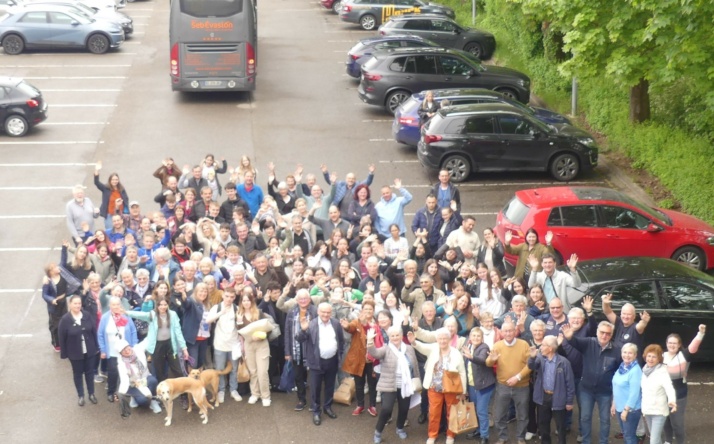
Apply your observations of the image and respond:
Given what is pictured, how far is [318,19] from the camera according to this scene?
43.7m

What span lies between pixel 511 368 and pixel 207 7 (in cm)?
1866

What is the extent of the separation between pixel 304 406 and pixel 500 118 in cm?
1071

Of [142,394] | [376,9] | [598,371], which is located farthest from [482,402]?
[376,9]

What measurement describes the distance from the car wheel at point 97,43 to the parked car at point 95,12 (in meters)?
1.06

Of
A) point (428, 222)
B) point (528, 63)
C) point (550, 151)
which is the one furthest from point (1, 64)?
point (428, 222)

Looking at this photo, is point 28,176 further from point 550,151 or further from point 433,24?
point 433,24

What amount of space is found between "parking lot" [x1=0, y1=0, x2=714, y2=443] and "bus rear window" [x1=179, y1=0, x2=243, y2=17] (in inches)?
99.3

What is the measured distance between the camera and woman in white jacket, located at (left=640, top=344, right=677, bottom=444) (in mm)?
12000

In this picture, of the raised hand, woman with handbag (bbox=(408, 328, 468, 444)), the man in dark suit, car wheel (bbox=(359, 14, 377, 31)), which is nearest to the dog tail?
the man in dark suit

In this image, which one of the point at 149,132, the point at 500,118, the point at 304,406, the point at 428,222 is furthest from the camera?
the point at 149,132

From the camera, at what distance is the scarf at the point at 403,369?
12.7 metres

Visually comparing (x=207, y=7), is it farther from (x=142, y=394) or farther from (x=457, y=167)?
(x=142, y=394)

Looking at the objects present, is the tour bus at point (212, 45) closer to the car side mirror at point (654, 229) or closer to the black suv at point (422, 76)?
the black suv at point (422, 76)

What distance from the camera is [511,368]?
12.6 meters
